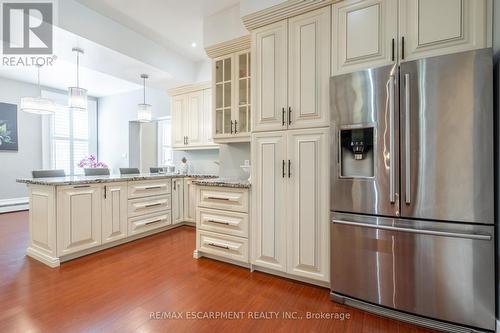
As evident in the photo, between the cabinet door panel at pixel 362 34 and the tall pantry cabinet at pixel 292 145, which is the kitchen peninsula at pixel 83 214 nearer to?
the tall pantry cabinet at pixel 292 145

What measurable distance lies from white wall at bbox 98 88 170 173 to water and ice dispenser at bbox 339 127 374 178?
5.72m

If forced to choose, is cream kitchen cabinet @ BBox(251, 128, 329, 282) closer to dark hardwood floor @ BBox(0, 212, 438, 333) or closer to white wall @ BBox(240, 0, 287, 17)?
dark hardwood floor @ BBox(0, 212, 438, 333)

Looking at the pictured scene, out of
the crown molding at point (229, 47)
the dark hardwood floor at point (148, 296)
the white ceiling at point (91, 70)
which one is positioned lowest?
the dark hardwood floor at point (148, 296)

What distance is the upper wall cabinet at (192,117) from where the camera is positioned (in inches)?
172

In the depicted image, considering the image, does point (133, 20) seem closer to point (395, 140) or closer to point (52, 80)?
point (395, 140)

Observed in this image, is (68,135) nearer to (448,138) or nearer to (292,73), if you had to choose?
(292,73)

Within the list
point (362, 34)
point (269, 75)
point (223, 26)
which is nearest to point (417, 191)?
point (362, 34)

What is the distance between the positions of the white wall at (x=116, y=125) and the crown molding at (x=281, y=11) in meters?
4.72

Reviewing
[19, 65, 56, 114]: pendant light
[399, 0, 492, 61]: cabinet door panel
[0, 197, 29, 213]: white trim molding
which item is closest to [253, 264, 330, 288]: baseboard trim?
[399, 0, 492, 61]: cabinet door panel

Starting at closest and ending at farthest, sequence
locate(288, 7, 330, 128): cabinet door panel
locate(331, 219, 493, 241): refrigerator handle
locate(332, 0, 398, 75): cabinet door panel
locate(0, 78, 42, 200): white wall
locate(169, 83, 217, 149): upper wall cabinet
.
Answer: locate(331, 219, 493, 241): refrigerator handle → locate(332, 0, 398, 75): cabinet door panel → locate(288, 7, 330, 128): cabinet door panel → locate(169, 83, 217, 149): upper wall cabinet → locate(0, 78, 42, 200): white wall

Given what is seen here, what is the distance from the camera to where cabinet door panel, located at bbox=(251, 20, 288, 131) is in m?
2.31

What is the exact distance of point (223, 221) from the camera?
267 centimetres

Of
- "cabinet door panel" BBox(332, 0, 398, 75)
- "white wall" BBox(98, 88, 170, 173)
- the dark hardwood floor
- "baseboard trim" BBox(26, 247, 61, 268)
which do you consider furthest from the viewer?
"white wall" BBox(98, 88, 170, 173)

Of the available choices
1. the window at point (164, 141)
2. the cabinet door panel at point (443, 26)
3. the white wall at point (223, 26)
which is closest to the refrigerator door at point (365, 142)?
the cabinet door panel at point (443, 26)
